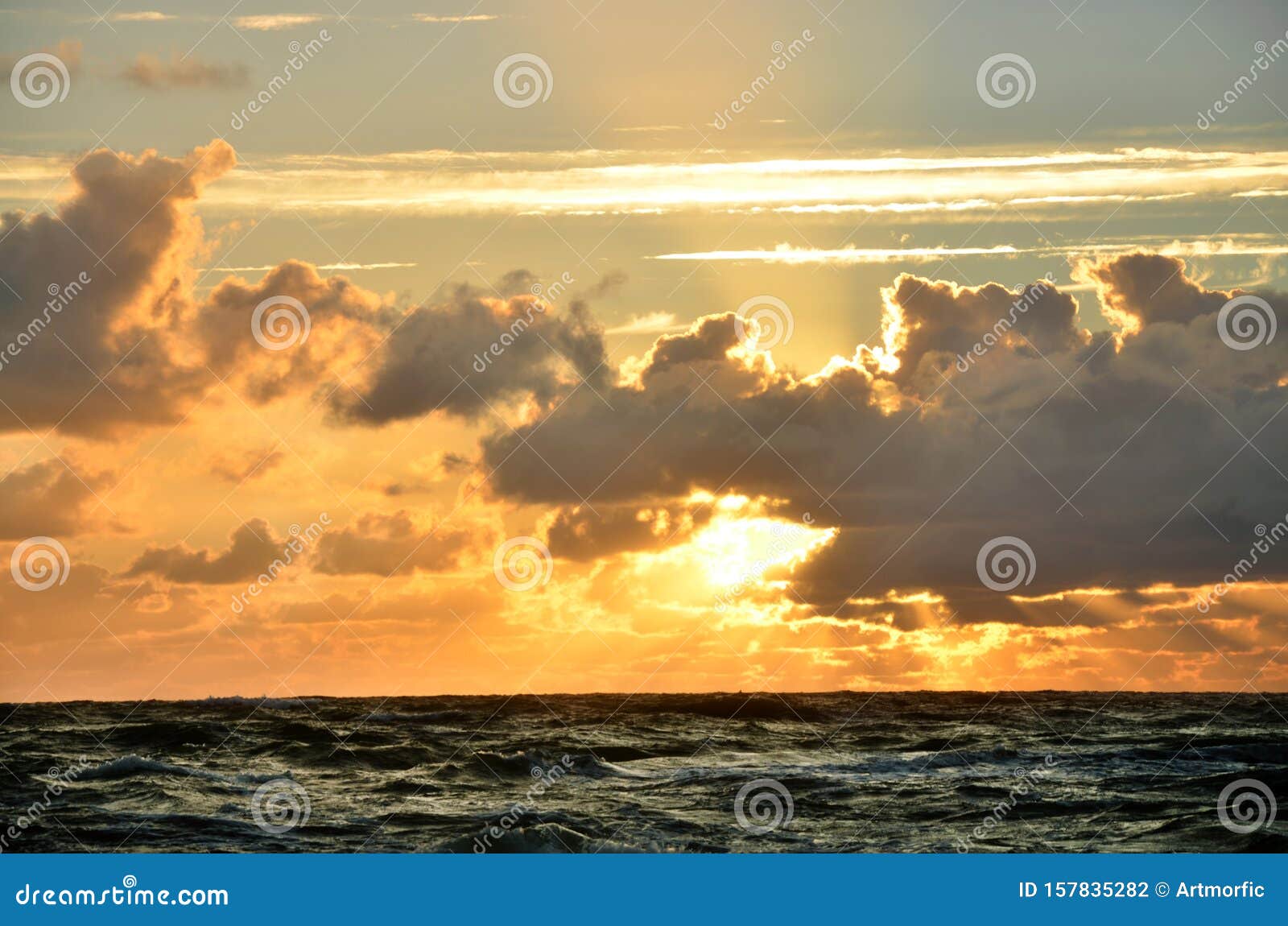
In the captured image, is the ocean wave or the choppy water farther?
the ocean wave

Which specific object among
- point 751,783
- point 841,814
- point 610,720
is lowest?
point 841,814

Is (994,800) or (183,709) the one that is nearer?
(994,800)

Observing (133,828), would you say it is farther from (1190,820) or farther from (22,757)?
(1190,820)

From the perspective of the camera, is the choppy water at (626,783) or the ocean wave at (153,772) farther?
the ocean wave at (153,772)

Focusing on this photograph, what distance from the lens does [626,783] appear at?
3688cm

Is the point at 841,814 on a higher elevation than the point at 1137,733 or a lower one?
lower

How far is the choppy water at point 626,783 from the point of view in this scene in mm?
28047

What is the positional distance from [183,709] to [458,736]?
3040 centimetres

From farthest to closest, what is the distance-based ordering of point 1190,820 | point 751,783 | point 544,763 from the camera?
point 544,763 → point 751,783 → point 1190,820

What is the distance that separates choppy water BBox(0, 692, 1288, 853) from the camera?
28.0 metres
